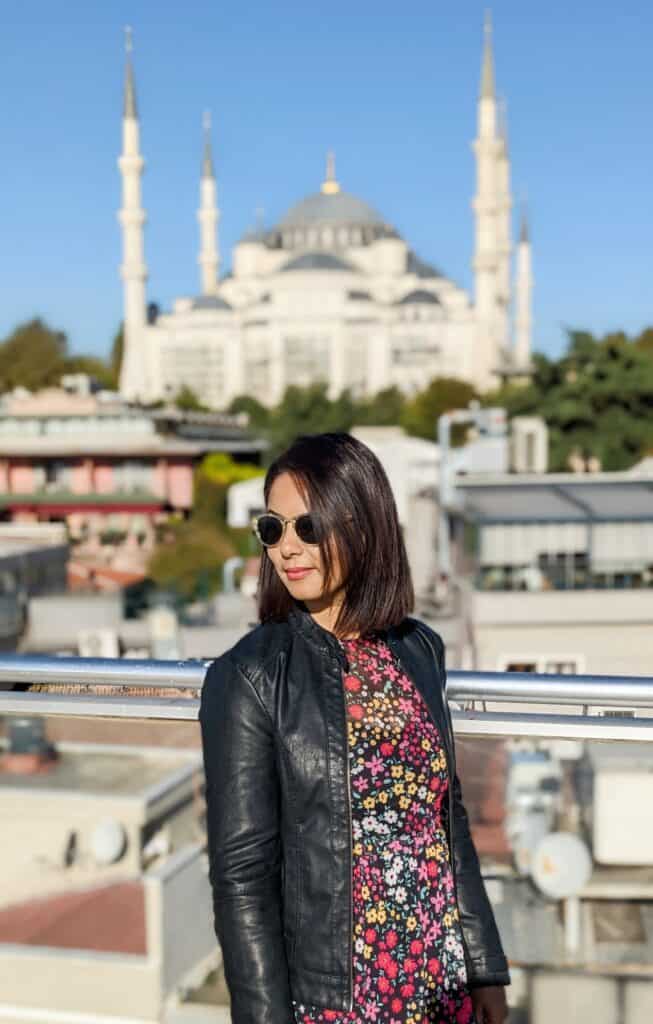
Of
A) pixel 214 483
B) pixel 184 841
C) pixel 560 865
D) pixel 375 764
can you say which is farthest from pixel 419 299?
pixel 375 764

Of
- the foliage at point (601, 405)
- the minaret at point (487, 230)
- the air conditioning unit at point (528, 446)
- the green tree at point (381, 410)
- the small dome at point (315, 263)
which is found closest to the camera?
the air conditioning unit at point (528, 446)

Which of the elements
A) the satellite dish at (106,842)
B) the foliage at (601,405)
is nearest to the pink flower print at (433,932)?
the satellite dish at (106,842)

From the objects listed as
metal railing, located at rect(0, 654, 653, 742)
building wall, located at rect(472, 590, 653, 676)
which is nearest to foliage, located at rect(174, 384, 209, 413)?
building wall, located at rect(472, 590, 653, 676)

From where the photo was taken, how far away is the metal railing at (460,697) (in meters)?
1.40

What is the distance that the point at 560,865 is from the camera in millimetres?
2234

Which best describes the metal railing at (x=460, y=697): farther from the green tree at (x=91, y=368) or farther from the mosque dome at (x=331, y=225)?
the mosque dome at (x=331, y=225)

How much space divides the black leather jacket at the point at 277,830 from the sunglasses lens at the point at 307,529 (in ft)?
0.43

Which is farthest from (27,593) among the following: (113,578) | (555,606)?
(555,606)

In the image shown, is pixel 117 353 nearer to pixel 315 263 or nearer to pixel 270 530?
pixel 315 263

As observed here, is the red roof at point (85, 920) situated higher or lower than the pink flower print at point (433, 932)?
lower

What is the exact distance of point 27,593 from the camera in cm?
1237

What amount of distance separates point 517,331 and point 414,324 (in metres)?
7.46

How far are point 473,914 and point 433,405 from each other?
3428 cm

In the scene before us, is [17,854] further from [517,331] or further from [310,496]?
[517,331]
